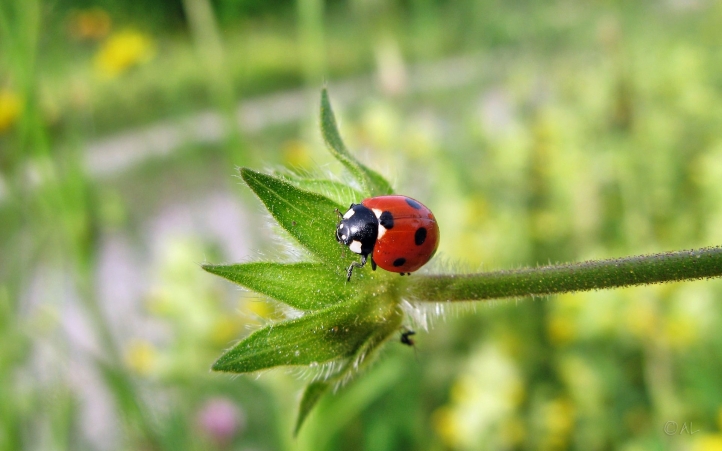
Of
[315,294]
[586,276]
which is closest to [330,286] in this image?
[315,294]

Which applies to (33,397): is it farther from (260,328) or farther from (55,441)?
(260,328)

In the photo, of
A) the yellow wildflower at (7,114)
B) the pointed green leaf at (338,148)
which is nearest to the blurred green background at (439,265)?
the yellow wildflower at (7,114)

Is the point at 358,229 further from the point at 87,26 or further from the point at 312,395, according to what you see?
the point at 87,26

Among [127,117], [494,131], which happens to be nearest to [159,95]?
[127,117]

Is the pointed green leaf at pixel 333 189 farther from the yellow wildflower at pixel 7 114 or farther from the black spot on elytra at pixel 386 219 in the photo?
the yellow wildflower at pixel 7 114

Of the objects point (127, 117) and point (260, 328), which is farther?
point (127, 117)
